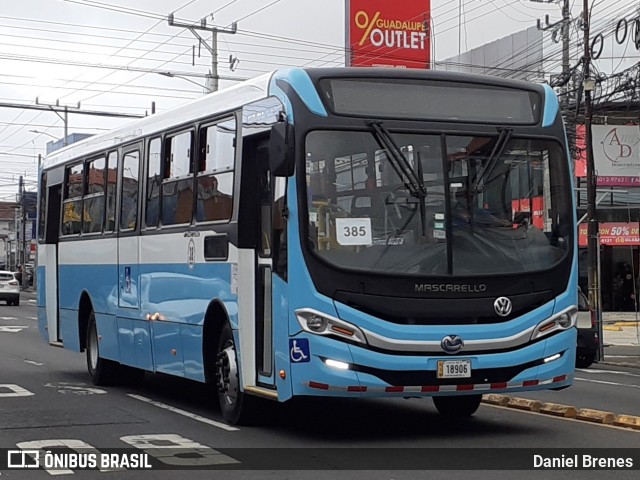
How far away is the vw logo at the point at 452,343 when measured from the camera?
33.5 feet

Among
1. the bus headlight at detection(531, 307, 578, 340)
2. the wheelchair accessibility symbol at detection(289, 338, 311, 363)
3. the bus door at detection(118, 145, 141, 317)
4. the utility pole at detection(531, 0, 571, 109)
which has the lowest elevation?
the wheelchair accessibility symbol at detection(289, 338, 311, 363)

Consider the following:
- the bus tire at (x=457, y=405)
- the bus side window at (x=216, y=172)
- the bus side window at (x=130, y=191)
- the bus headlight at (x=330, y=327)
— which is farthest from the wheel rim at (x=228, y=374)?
the bus side window at (x=130, y=191)

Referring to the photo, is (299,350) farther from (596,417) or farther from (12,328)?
(12,328)

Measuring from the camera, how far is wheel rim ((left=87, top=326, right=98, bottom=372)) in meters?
16.8

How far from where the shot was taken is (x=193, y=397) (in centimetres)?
1498

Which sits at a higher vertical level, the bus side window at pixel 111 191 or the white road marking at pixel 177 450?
the bus side window at pixel 111 191

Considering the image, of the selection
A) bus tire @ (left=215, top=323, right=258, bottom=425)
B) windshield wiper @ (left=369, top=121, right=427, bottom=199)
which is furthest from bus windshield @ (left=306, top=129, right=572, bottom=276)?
bus tire @ (left=215, top=323, right=258, bottom=425)

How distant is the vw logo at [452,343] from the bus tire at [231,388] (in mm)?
2288

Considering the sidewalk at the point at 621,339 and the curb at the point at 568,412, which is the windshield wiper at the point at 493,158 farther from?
Answer: the sidewalk at the point at 621,339

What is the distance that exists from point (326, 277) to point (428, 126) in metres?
1.73

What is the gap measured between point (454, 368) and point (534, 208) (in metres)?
1.89

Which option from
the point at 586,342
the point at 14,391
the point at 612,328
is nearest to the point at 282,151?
the point at 14,391

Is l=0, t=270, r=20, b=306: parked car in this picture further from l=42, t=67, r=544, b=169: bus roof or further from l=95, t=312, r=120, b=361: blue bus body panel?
l=95, t=312, r=120, b=361: blue bus body panel

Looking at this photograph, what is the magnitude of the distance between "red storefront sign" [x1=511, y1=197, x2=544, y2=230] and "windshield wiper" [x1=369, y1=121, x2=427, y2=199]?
0.92 m
